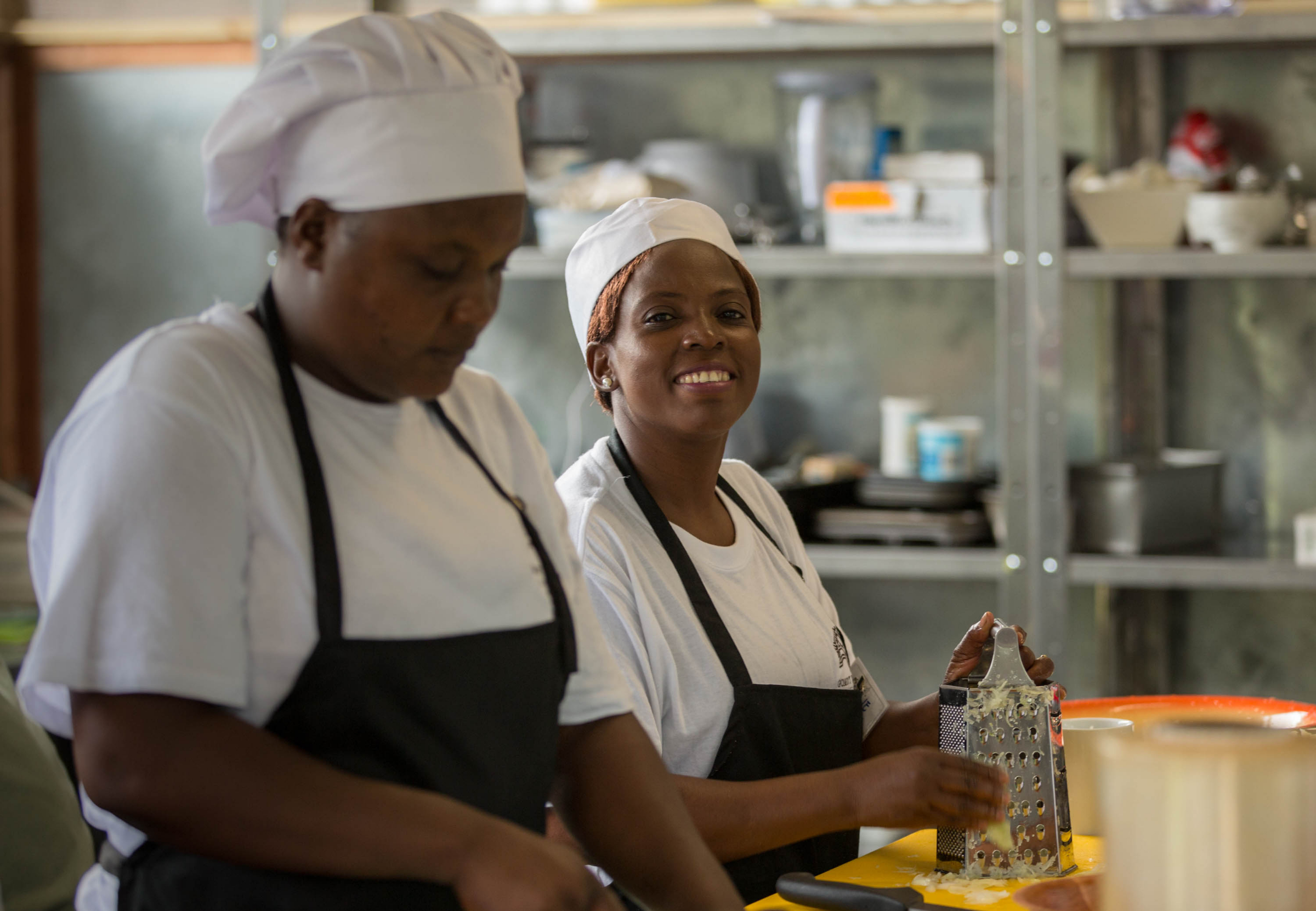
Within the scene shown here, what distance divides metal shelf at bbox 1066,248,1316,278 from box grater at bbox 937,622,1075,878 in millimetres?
1811

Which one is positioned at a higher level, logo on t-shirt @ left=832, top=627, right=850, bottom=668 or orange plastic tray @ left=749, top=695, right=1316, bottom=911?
logo on t-shirt @ left=832, top=627, right=850, bottom=668

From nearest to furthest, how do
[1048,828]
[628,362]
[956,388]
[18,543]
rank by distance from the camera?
1. [1048,828]
2. [628,362]
3. [18,543]
4. [956,388]

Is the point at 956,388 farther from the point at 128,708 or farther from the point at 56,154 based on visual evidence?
the point at 128,708

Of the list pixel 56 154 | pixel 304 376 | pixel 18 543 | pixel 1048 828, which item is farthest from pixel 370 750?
pixel 56 154

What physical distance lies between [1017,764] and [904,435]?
201 centimetres

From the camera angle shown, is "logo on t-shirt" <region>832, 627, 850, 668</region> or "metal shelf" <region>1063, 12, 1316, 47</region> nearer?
"logo on t-shirt" <region>832, 627, 850, 668</region>

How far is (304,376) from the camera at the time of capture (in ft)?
3.36

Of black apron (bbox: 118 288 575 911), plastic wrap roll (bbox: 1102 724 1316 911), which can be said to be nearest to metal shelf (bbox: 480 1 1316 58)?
black apron (bbox: 118 288 575 911)

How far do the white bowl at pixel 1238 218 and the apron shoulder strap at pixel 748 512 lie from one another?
1.59 metres

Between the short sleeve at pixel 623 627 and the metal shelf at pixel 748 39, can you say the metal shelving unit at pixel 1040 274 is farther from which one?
the short sleeve at pixel 623 627

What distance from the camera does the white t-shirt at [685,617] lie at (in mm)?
1544

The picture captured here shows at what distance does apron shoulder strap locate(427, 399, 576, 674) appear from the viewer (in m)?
1.14

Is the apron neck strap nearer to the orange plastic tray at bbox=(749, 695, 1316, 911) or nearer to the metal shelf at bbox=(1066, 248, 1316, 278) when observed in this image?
the orange plastic tray at bbox=(749, 695, 1316, 911)

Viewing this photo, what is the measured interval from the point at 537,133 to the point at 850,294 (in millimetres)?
888
